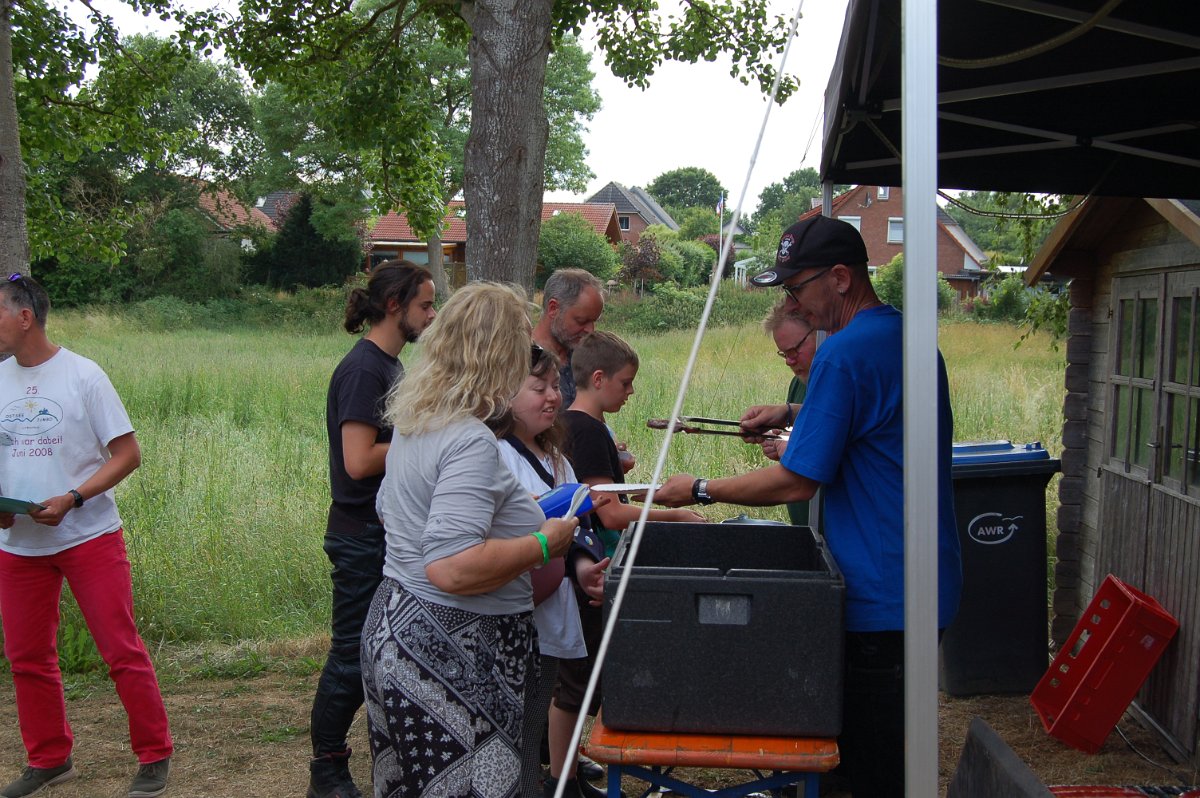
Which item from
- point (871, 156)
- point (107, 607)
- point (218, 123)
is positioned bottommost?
point (107, 607)

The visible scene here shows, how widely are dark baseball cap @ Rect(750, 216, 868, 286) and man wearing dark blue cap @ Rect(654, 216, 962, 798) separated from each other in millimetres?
41

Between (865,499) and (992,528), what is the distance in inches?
108

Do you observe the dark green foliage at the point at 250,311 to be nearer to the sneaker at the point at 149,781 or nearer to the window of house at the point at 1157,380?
the sneaker at the point at 149,781

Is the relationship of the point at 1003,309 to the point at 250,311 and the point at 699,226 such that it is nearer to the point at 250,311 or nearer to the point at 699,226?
the point at 699,226

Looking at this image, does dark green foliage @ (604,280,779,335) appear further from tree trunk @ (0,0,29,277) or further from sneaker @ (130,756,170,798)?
sneaker @ (130,756,170,798)

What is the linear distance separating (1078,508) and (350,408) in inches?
150

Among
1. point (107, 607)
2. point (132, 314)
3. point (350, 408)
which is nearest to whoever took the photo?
point (350, 408)

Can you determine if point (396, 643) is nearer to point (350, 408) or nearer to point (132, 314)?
point (350, 408)

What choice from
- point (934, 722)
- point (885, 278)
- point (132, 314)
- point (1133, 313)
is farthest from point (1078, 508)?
point (132, 314)

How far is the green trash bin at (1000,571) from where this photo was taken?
4578mm

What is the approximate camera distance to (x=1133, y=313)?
15.1ft

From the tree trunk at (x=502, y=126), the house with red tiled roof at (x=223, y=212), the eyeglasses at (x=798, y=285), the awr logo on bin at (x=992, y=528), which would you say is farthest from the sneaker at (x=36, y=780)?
the house with red tiled roof at (x=223, y=212)

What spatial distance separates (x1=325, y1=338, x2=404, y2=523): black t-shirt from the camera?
3.10 meters

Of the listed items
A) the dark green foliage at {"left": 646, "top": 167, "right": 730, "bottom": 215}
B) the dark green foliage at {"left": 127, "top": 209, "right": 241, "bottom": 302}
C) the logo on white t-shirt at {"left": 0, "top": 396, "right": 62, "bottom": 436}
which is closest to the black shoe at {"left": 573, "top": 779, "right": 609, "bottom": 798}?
the logo on white t-shirt at {"left": 0, "top": 396, "right": 62, "bottom": 436}
